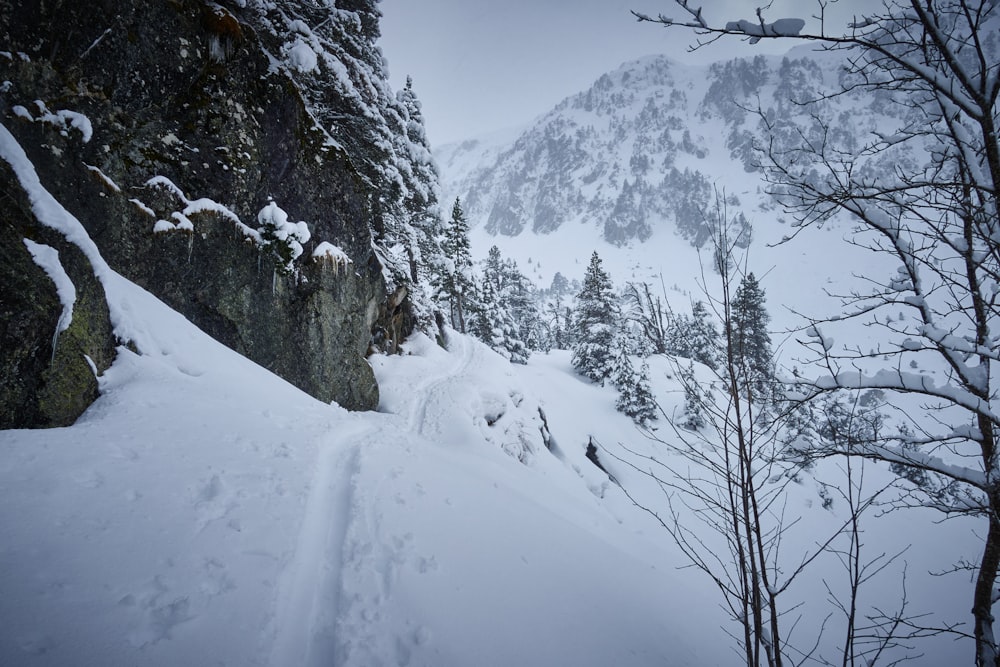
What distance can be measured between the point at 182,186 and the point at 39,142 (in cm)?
206

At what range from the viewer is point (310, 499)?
491cm

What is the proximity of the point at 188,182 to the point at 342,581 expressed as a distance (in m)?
8.36

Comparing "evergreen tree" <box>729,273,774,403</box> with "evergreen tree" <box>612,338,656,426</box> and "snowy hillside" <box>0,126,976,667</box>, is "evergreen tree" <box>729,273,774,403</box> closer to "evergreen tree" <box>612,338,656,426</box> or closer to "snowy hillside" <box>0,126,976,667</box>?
"snowy hillside" <box>0,126,976,667</box>

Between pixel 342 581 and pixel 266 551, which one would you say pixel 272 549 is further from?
pixel 342 581

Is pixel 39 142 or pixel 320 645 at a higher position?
pixel 39 142

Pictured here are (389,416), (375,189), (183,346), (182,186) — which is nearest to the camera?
(183,346)

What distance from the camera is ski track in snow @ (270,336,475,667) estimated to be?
3326 millimetres

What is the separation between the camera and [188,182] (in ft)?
26.4

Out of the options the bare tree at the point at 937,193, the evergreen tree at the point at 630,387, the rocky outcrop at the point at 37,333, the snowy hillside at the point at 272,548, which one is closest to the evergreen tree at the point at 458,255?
the evergreen tree at the point at 630,387

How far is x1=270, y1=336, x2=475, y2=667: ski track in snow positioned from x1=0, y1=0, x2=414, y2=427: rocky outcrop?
325cm

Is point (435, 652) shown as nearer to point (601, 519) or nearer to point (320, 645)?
point (320, 645)

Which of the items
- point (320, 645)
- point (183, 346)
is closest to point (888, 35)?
point (320, 645)

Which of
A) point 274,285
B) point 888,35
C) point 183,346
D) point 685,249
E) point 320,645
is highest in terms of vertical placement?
point 685,249

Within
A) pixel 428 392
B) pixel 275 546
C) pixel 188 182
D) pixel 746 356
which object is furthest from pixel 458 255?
pixel 746 356
